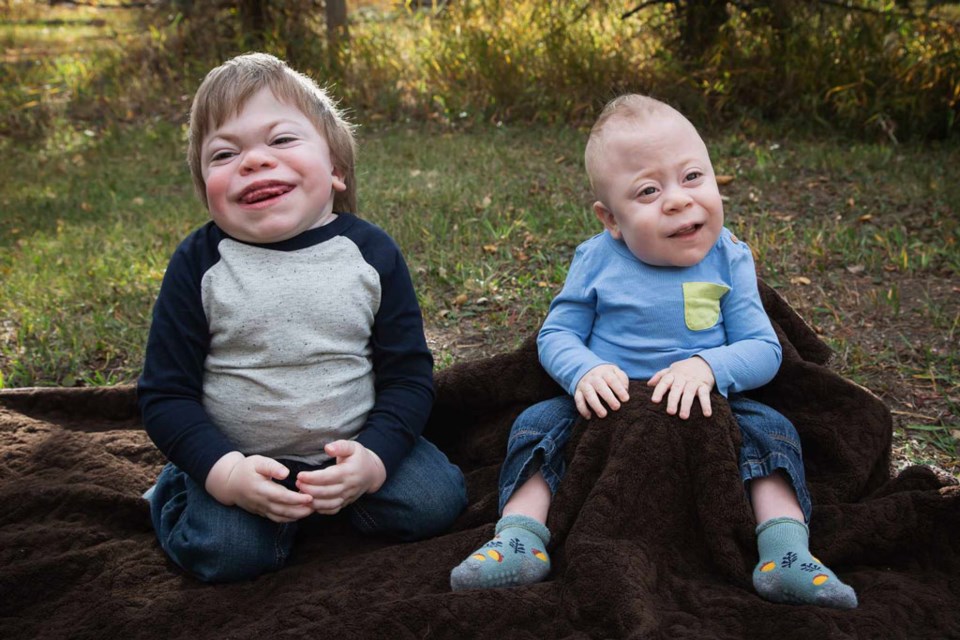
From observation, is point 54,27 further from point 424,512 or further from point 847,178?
point 424,512

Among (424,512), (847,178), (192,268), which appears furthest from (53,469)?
(847,178)

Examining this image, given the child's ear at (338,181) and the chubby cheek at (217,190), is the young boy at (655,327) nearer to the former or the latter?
the child's ear at (338,181)

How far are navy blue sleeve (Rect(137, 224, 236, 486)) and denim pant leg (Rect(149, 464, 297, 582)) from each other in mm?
99

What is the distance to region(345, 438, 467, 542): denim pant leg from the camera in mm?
2395

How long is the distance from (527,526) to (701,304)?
754 mm

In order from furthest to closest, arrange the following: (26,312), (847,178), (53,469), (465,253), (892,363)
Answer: (847,178) < (465,253) < (26,312) < (892,363) < (53,469)

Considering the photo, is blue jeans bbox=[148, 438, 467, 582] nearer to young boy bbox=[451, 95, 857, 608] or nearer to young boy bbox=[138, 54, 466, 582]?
young boy bbox=[138, 54, 466, 582]

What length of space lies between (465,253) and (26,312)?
80.3 inches

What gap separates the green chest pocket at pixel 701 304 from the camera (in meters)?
2.41

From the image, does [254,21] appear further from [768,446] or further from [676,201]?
[768,446]

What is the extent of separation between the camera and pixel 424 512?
2.41 metres

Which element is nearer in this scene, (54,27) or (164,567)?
(164,567)

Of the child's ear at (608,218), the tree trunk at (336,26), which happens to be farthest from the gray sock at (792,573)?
the tree trunk at (336,26)

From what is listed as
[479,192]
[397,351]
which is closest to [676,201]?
[397,351]
